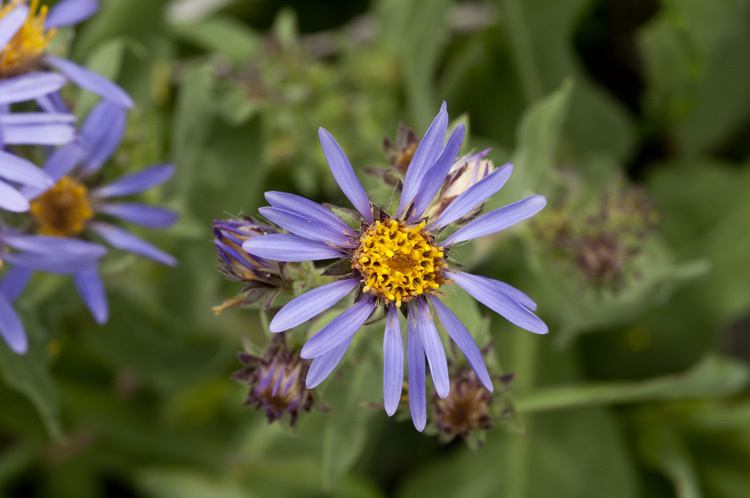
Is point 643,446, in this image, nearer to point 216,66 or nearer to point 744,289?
point 744,289

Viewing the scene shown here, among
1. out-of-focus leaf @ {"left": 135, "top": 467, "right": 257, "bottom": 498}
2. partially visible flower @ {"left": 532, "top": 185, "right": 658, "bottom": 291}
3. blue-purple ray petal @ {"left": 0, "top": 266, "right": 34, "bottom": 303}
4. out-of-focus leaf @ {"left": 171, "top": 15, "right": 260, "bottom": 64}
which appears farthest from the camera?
out-of-focus leaf @ {"left": 171, "top": 15, "right": 260, "bottom": 64}

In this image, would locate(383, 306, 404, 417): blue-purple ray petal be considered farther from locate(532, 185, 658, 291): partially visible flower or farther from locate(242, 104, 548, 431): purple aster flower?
locate(532, 185, 658, 291): partially visible flower

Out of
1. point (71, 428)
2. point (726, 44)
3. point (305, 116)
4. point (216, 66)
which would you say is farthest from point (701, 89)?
point (71, 428)

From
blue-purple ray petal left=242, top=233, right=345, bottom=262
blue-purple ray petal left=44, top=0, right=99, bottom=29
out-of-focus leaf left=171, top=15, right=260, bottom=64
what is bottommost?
blue-purple ray petal left=242, top=233, right=345, bottom=262

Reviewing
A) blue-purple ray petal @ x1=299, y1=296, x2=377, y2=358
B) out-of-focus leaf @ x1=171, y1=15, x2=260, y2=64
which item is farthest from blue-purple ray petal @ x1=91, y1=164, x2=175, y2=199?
out-of-focus leaf @ x1=171, y1=15, x2=260, y2=64

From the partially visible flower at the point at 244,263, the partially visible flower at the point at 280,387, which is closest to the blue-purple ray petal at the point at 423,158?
the partially visible flower at the point at 244,263

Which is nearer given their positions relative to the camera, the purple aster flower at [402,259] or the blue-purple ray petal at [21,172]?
the purple aster flower at [402,259]

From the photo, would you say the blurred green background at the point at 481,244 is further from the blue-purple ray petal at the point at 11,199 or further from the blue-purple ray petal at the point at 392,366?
the blue-purple ray petal at the point at 392,366

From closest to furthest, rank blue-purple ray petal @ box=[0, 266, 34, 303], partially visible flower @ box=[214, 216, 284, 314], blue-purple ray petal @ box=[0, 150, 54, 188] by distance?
partially visible flower @ box=[214, 216, 284, 314], blue-purple ray petal @ box=[0, 150, 54, 188], blue-purple ray petal @ box=[0, 266, 34, 303]
